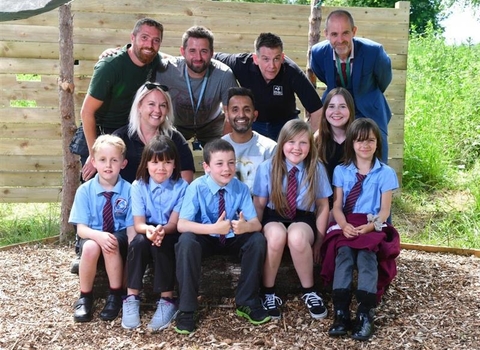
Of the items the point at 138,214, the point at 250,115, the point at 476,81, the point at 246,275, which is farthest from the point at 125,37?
the point at 476,81

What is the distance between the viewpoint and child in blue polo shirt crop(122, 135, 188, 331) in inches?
124

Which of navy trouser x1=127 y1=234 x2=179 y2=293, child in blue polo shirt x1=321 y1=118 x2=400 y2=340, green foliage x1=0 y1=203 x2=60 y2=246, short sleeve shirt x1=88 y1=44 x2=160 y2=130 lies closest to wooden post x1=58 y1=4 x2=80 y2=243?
green foliage x1=0 y1=203 x2=60 y2=246

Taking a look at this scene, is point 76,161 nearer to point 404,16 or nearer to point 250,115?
point 250,115

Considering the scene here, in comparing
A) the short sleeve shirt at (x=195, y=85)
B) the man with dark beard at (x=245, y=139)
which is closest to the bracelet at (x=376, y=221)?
the man with dark beard at (x=245, y=139)

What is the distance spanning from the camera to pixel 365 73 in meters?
4.11

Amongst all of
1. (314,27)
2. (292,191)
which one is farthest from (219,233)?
(314,27)

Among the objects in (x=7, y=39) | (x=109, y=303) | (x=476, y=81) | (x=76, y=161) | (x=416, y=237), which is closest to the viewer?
(x=109, y=303)

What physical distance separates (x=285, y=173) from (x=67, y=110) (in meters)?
2.04

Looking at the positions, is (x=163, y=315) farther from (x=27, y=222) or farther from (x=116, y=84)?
(x=27, y=222)

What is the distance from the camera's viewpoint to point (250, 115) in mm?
3635

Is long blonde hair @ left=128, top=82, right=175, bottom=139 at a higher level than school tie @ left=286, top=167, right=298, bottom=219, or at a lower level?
higher

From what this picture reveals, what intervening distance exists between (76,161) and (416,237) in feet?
9.38

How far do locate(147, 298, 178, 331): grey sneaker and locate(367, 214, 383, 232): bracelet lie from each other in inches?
46.3

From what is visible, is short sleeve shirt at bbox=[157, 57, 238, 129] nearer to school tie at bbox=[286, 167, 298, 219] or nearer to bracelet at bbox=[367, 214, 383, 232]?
school tie at bbox=[286, 167, 298, 219]
